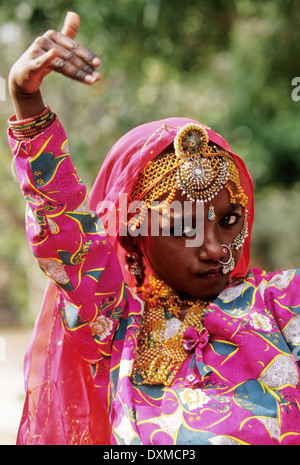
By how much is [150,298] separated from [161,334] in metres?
0.16

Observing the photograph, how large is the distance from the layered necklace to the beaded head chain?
0.94 feet

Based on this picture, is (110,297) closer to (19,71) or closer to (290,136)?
(19,71)

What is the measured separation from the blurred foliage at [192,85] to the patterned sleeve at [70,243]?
3739 mm

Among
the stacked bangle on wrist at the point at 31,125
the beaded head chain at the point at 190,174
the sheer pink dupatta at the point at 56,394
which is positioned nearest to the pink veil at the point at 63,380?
the sheer pink dupatta at the point at 56,394

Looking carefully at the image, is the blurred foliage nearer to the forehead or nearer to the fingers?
the forehead

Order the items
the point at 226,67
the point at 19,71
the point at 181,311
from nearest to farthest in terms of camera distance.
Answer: the point at 19,71
the point at 181,311
the point at 226,67

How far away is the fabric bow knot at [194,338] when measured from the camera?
200 centimetres

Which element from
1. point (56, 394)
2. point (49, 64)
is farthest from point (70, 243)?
point (56, 394)

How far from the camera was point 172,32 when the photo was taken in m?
5.53

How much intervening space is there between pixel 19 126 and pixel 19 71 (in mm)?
168

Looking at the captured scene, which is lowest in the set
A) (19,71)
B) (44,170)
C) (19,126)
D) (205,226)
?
(205,226)

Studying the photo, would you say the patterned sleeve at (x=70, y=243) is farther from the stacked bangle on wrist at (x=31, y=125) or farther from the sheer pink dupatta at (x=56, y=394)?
the sheer pink dupatta at (x=56, y=394)

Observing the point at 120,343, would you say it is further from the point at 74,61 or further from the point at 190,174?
the point at 74,61
